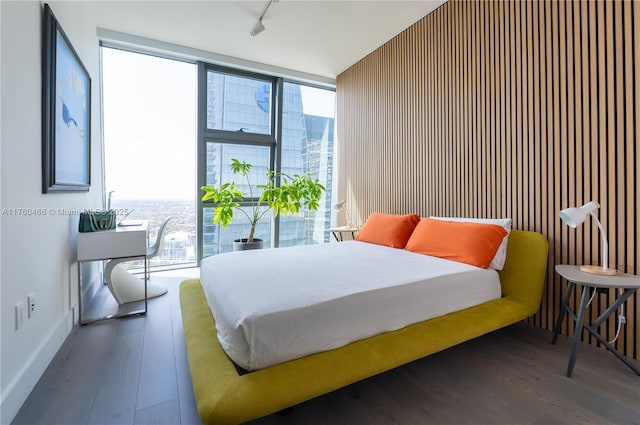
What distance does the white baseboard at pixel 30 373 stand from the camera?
4.35 ft

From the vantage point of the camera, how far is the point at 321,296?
1503mm

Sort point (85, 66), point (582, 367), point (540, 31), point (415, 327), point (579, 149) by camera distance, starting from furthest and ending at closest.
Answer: point (85, 66)
point (540, 31)
point (579, 149)
point (582, 367)
point (415, 327)

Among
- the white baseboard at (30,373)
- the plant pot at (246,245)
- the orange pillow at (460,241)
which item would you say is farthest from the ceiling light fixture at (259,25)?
the white baseboard at (30,373)

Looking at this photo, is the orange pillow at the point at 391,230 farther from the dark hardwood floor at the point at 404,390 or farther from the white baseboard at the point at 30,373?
the white baseboard at the point at 30,373

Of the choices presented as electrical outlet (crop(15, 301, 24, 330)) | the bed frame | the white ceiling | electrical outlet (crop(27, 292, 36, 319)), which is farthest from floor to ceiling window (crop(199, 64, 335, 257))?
electrical outlet (crop(15, 301, 24, 330))

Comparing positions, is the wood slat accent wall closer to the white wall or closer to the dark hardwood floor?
the dark hardwood floor

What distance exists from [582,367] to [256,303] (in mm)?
2002

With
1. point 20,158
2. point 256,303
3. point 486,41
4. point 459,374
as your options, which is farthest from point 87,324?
point 486,41

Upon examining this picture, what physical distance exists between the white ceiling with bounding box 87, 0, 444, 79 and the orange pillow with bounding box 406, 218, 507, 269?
225cm

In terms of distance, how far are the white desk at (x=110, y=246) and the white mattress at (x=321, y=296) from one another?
77 centimetres

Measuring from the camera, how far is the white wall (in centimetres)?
138

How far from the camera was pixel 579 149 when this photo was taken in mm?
2080

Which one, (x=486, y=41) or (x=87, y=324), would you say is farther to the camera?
(x=486, y=41)

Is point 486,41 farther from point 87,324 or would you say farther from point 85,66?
point 87,324
